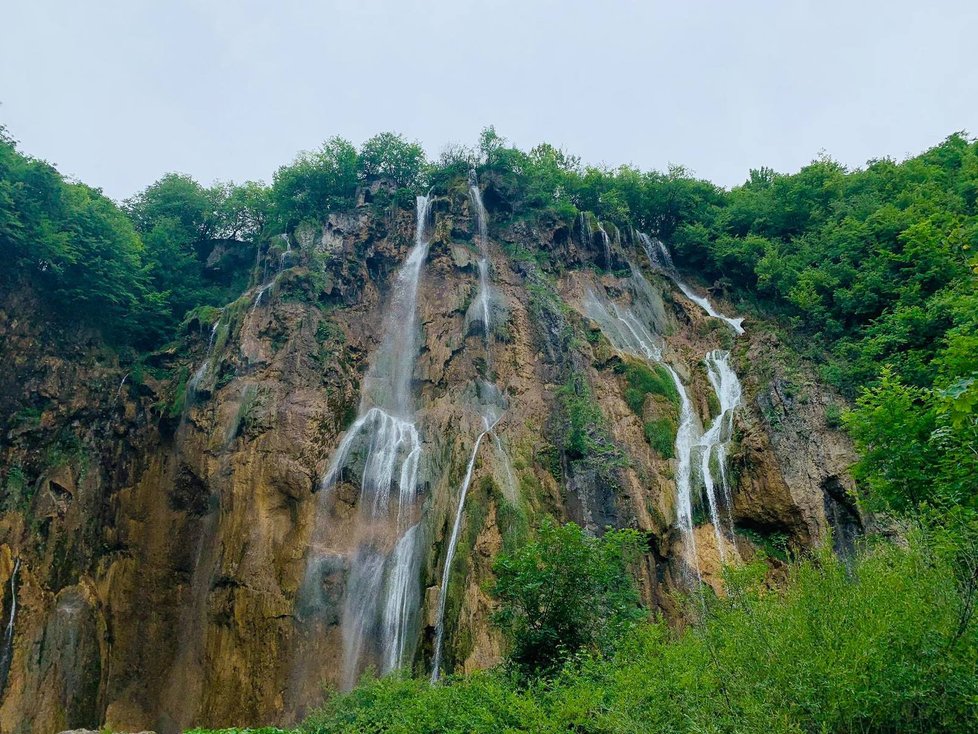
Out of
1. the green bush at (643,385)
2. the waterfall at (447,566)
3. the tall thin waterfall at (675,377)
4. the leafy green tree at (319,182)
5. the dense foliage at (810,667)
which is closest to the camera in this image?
the dense foliage at (810,667)

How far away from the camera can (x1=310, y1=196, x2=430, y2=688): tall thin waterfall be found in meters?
18.2

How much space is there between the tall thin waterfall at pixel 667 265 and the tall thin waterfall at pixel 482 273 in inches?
343

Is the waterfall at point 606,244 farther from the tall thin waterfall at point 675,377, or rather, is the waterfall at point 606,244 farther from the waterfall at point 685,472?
the waterfall at point 685,472

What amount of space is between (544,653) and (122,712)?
1587 cm

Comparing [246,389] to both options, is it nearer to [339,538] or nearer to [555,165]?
[339,538]

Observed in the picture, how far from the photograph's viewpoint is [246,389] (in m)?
24.5

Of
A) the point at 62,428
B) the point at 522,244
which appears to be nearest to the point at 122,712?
the point at 62,428

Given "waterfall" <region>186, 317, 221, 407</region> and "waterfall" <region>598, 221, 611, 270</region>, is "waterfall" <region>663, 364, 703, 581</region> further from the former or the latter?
"waterfall" <region>186, 317, 221, 407</region>

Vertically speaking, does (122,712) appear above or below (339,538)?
below

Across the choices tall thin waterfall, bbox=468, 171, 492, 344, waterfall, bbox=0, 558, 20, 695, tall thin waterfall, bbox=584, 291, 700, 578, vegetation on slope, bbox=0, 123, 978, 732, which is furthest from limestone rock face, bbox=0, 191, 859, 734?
vegetation on slope, bbox=0, 123, 978, 732

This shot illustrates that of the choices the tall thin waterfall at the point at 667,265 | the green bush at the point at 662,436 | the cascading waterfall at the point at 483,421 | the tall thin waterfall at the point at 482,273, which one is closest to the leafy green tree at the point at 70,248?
the tall thin waterfall at the point at 482,273

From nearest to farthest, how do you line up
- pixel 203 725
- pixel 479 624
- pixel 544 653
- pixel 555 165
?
pixel 544 653, pixel 479 624, pixel 203 725, pixel 555 165

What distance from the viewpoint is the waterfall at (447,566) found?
15.9m

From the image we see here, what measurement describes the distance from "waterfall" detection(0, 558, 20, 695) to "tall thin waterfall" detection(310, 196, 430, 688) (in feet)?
30.6
